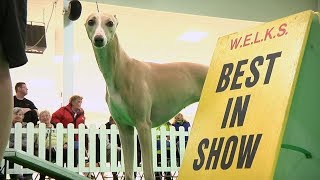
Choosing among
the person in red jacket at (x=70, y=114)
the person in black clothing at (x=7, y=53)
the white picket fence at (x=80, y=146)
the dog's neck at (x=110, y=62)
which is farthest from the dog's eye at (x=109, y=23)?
the person in red jacket at (x=70, y=114)

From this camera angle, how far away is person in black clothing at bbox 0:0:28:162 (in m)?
1.59

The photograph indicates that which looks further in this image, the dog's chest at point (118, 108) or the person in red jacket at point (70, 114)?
the person in red jacket at point (70, 114)

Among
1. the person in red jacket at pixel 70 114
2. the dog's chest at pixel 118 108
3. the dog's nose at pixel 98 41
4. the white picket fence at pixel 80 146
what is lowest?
the white picket fence at pixel 80 146

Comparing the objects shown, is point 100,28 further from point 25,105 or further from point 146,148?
point 25,105

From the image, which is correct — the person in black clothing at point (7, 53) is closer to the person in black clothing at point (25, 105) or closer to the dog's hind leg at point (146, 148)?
the dog's hind leg at point (146, 148)

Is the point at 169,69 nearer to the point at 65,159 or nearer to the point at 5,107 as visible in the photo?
the point at 5,107

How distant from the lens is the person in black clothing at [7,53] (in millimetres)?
1587

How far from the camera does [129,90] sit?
307 cm

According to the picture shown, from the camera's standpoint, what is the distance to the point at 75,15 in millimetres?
6699

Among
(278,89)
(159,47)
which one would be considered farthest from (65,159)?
(159,47)

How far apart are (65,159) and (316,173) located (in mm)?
4893

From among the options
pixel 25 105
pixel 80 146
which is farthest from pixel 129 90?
pixel 25 105

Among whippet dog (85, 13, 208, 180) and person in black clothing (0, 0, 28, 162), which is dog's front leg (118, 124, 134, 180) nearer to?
whippet dog (85, 13, 208, 180)

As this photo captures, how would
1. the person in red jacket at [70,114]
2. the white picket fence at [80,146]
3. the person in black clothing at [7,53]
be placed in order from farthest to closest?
1. the person in red jacket at [70,114]
2. the white picket fence at [80,146]
3. the person in black clothing at [7,53]
